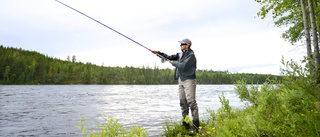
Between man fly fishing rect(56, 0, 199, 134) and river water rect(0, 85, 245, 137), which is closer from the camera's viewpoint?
man fly fishing rect(56, 0, 199, 134)

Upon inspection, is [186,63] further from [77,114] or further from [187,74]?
[77,114]

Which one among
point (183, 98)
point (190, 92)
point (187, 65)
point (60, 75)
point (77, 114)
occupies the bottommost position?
point (77, 114)

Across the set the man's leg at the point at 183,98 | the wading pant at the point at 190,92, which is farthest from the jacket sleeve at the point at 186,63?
the man's leg at the point at 183,98

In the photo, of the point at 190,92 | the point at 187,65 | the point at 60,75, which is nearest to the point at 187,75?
the point at 187,65

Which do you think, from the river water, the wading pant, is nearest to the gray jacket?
the wading pant

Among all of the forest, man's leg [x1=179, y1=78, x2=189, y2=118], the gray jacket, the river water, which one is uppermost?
the forest

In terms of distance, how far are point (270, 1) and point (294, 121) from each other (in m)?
7.19

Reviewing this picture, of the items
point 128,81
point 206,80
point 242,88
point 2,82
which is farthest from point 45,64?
point 242,88

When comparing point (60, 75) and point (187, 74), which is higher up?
point (60, 75)

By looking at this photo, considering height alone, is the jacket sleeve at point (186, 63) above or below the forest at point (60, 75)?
below

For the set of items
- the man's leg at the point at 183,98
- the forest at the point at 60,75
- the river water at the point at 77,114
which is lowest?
the river water at the point at 77,114

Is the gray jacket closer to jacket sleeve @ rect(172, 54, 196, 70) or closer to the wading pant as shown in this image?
jacket sleeve @ rect(172, 54, 196, 70)

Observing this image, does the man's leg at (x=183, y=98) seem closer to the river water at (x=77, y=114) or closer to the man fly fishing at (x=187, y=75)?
the man fly fishing at (x=187, y=75)

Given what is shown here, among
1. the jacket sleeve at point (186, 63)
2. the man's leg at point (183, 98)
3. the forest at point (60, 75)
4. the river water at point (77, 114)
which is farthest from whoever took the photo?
the forest at point (60, 75)
